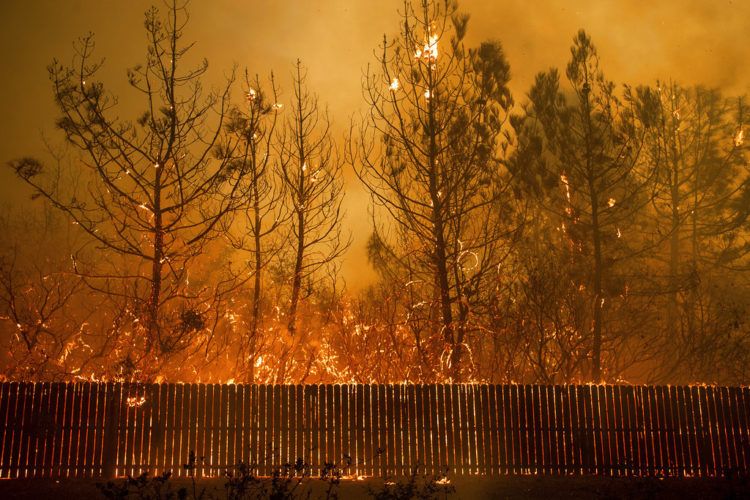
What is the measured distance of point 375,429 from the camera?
10.6 meters

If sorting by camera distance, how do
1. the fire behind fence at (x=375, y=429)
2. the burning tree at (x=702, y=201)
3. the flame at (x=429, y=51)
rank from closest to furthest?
the fire behind fence at (x=375, y=429) → the flame at (x=429, y=51) → the burning tree at (x=702, y=201)

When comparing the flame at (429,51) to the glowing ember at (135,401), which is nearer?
the glowing ember at (135,401)

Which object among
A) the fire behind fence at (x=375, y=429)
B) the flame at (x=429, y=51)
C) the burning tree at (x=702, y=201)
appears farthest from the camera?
the burning tree at (x=702, y=201)

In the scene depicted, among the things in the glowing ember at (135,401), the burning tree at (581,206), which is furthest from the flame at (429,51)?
the glowing ember at (135,401)

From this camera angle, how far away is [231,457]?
10406mm

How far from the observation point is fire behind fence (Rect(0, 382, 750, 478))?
1031 cm

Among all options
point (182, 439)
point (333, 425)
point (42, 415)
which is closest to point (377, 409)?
point (333, 425)

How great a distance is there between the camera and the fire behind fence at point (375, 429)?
1031 cm

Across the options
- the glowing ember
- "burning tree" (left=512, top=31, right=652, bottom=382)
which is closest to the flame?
"burning tree" (left=512, top=31, right=652, bottom=382)

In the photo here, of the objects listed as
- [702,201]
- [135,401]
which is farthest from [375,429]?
[702,201]

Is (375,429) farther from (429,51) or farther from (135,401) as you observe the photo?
(429,51)

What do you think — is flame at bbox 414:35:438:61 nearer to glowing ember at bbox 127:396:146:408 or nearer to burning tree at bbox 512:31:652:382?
burning tree at bbox 512:31:652:382

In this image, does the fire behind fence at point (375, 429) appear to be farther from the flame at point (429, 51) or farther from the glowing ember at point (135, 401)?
the flame at point (429, 51)

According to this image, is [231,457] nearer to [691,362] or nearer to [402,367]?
[402,367]
